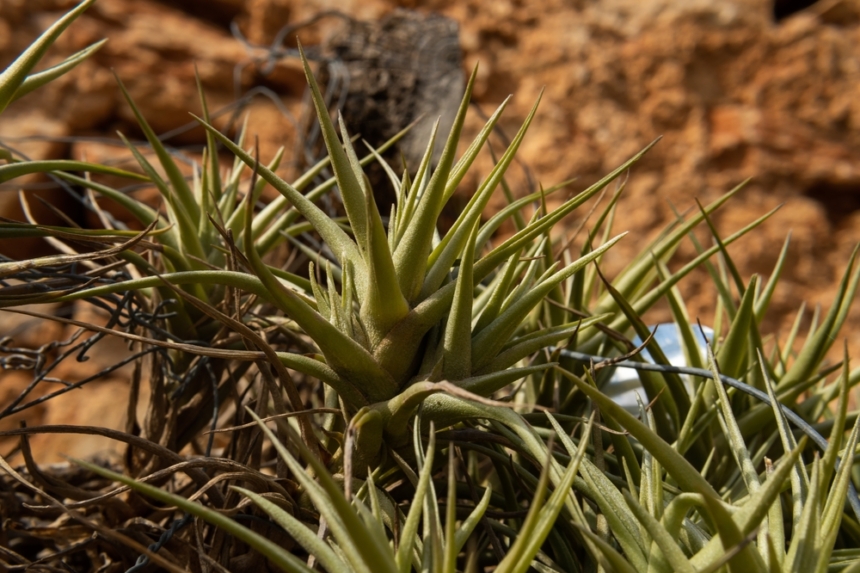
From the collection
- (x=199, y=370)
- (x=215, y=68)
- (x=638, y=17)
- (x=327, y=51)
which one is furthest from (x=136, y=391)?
(x=638, y=17)

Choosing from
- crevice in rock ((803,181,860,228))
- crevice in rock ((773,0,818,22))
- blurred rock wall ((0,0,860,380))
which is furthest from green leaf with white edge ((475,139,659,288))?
crevice in rock ((773,0,818,22))

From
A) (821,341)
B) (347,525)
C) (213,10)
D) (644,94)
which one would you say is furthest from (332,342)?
(213,10)

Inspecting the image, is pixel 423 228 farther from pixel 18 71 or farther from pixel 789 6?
pixel 789 6

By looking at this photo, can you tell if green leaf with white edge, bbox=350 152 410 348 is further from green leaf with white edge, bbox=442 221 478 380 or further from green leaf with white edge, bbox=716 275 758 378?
green leaf with white edge, bbox=716 275 758 378

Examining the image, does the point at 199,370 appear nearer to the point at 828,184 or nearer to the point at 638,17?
the point at 638,17

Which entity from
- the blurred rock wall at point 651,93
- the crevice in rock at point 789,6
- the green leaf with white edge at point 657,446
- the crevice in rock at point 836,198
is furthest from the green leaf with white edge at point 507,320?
the crevice in rock at point 789,6

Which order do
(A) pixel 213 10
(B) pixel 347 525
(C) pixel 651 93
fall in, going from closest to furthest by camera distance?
1. (B) pixel 347 525
2. (C) pixel 651 93
3. (A) pixel 213 10

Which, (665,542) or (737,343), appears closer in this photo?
(665,542)
